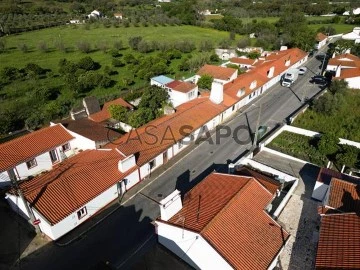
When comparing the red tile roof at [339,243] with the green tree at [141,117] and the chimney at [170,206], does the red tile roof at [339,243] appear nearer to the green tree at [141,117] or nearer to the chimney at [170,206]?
the chimney at [170,206]

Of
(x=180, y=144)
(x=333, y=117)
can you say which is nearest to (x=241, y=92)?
(x=333, y=117)

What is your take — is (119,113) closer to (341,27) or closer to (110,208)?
(110,208)

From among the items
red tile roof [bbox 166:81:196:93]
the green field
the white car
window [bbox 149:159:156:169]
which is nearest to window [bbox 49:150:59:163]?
window [bbox 149:159:156:169]

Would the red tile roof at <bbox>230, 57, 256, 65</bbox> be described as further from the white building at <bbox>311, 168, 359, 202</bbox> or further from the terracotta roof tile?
the white building at <bbox>311, 168, 359, 202</bbox>

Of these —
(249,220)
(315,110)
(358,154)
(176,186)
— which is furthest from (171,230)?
(315,110)

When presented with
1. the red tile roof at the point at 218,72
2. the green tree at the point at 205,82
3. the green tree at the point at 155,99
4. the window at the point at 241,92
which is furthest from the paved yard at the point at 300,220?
the red tile roof at the point at 218,72
